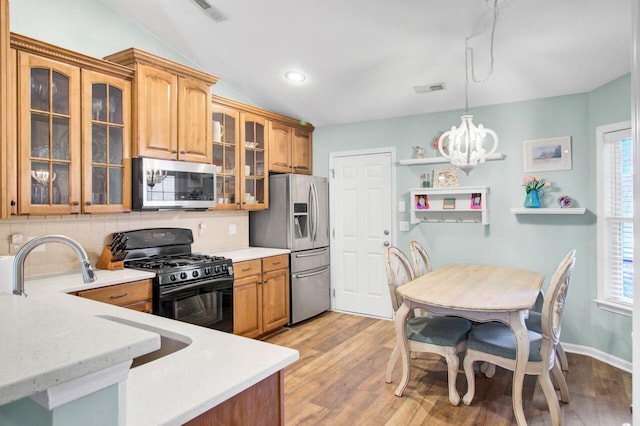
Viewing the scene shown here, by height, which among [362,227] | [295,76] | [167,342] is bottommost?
[167,342]

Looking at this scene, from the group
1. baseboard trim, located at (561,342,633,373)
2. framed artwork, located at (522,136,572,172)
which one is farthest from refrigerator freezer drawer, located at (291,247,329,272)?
baseboard trim, located at (561,342,633,373)

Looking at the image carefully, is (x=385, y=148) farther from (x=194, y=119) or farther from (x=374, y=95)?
(x=194, y=119)

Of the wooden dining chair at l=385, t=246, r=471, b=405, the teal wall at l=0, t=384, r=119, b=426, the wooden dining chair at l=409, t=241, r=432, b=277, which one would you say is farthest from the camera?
the wooden dining chair at l=409, t=241, r=432, b=277

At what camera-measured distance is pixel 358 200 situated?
4883 millimetres

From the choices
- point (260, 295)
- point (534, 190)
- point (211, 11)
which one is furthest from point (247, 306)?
point (534, 190)

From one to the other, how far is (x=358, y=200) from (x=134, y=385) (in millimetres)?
4051

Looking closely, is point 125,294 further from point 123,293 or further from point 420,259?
point 420,259

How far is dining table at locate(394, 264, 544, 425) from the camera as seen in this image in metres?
2.38

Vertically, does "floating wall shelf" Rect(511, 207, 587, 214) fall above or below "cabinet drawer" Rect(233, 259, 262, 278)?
above

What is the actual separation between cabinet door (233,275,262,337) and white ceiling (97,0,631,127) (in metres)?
2.10

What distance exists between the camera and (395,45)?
330 centimetres

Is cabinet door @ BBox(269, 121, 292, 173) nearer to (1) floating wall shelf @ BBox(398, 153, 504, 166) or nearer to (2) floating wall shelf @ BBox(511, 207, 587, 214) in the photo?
(1) floating wall shelf @ BBox(398, 153, 504, 166)

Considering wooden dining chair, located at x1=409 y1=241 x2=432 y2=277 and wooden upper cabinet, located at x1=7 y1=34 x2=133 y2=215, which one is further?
wooden dining chair, located at x1=409 y1=241 x2=432 y2=277

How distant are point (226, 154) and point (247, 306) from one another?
5.06 ft
